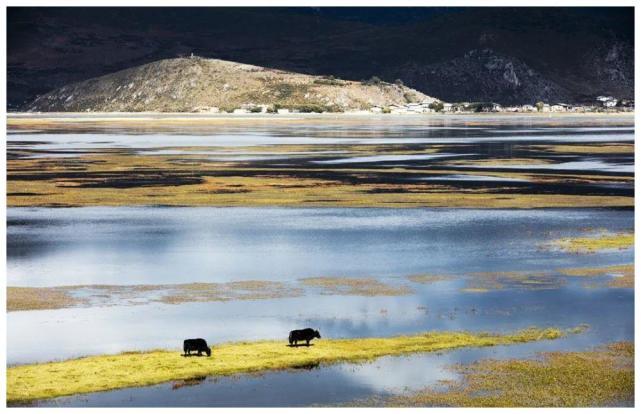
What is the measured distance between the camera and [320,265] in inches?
1409

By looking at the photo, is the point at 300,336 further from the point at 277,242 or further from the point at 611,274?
the point at 277,242

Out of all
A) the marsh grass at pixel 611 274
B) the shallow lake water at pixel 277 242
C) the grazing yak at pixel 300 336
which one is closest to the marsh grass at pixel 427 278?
the shallow lake water at pixel 277 242

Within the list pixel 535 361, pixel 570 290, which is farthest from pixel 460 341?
pixel 570 290

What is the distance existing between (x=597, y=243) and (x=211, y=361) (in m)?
19.3

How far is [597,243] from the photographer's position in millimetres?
39906

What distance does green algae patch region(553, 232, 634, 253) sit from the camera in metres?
38.8

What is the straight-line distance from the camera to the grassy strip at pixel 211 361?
22641 millimetres

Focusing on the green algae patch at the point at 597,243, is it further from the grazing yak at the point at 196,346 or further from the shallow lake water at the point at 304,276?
the grazing yak at the point at 196,346

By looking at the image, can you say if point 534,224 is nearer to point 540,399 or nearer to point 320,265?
point 320,265

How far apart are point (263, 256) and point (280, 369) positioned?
13.9 meters

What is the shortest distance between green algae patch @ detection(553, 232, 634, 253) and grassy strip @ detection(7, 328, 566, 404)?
1228 centimetres

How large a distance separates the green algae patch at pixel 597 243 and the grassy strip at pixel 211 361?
12.3m

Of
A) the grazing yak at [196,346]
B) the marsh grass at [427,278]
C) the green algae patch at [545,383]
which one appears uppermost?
the grazing yak at [196,346]

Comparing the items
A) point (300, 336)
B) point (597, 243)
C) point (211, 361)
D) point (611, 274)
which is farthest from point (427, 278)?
point (211, 361)
